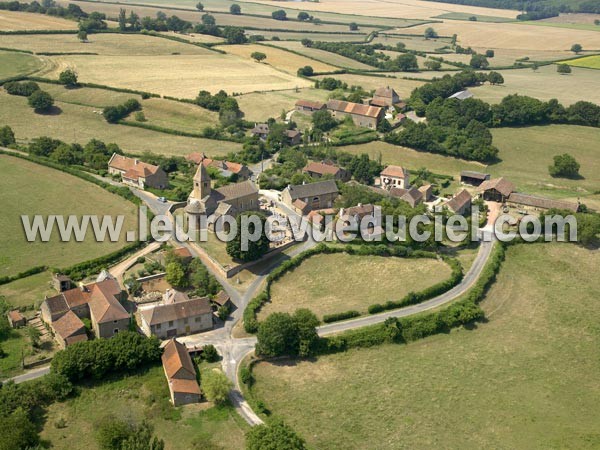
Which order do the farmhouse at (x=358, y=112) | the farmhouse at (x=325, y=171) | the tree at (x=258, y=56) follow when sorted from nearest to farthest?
the farmhouse at (x=325, y=171) < the farmhouse at (x=358, y=112) < the tree at (x=258, y=56)

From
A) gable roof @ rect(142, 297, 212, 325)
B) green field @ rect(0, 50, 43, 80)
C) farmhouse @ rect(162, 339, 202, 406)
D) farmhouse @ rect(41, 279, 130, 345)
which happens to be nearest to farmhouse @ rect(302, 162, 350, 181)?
gable roof @ rect(142, 297, 212, 325)

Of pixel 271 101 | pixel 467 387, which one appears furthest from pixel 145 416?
pixel 271 101

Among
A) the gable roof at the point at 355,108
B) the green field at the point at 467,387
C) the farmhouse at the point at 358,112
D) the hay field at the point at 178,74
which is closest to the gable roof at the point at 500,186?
the green field at the point at 467,387

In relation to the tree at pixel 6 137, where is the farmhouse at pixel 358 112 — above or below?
above

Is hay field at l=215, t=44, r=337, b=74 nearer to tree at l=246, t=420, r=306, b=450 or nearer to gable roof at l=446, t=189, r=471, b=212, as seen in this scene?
gable roof at l=446, t=189, r=471, b=212

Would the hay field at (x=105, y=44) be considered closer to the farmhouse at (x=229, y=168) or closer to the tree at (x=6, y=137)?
the tree at (x=6, y=137)

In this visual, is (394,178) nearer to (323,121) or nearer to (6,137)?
(323,121)

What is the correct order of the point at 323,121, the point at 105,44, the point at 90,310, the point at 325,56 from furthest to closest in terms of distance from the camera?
the point at 325,56 → the point at 105,44 → the point at 323,121 → the point at 90,310
